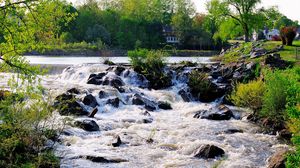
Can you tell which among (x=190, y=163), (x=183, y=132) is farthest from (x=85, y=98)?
(x=190, y=163)

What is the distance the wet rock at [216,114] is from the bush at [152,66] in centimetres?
676

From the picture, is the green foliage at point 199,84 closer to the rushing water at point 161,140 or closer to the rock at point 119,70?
the rushing water at point 161,140

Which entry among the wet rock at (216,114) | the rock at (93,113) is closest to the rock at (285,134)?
the wet rock at (216,114)

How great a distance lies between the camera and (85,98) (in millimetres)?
20016

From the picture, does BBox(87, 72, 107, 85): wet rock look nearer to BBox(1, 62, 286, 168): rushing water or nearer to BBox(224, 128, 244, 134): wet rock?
BBox(1, 62, 286, 168): rushing water

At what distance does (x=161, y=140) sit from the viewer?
1441 cm

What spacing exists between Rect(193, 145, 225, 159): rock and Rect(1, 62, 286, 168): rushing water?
0.23 meters

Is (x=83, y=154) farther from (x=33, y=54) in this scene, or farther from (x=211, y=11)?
(x=33, y=54)

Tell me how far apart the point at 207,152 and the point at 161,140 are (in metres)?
2.41

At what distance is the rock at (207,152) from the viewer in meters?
12.4

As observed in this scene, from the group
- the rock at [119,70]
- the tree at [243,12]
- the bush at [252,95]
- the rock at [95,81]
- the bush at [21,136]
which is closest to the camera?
the bush at [21,136]

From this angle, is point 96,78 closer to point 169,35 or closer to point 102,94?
point 102,94

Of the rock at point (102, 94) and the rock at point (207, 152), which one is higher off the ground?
the rock at point (102, 94)

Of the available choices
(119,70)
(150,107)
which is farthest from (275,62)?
(119,70)
